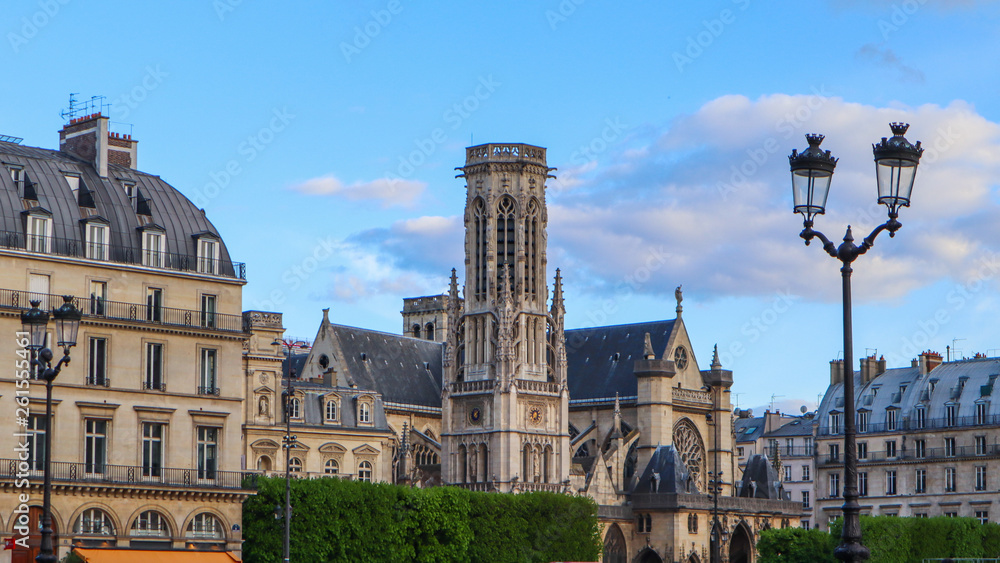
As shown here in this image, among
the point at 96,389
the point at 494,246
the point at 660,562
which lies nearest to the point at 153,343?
the point at 96,389

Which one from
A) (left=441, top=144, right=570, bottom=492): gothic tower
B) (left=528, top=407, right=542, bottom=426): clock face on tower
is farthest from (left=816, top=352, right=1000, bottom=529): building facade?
(left=528, top=407, right=542, bottom=426): clock face on tower

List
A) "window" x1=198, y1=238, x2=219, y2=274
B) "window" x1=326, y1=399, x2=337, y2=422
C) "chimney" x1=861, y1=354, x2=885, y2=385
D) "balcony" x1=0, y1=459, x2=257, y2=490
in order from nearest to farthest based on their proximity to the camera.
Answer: "balcony" x1=0, y1=459, x2=257, y2=490
"window" x1=198, y1=238, x2=219, y2=274
"window" x1=326, y1=399, x2=337, y2=422
"chimney" x1=861, y1=354, x2=885, y2=385

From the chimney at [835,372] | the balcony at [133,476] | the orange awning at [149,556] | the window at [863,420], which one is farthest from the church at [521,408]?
the orange awning at [149,556]

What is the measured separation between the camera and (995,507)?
96438mm

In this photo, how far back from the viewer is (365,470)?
86.9 m

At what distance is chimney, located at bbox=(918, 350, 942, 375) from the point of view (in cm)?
10294

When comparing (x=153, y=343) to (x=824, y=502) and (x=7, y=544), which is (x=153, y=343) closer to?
(x=7, y=544)

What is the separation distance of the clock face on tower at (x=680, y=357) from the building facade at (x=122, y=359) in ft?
163

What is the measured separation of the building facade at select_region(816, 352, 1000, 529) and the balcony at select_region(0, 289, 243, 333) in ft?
178

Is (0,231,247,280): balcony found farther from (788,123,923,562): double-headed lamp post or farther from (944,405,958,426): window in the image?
(944,405,958,426): window

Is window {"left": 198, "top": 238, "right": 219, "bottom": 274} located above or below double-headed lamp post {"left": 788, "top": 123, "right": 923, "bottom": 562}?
above

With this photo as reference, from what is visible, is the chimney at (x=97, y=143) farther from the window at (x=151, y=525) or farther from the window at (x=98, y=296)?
the window at (x=151, y=525)

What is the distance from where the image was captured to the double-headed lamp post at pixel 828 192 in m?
22.1

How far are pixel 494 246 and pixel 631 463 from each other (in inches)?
694
